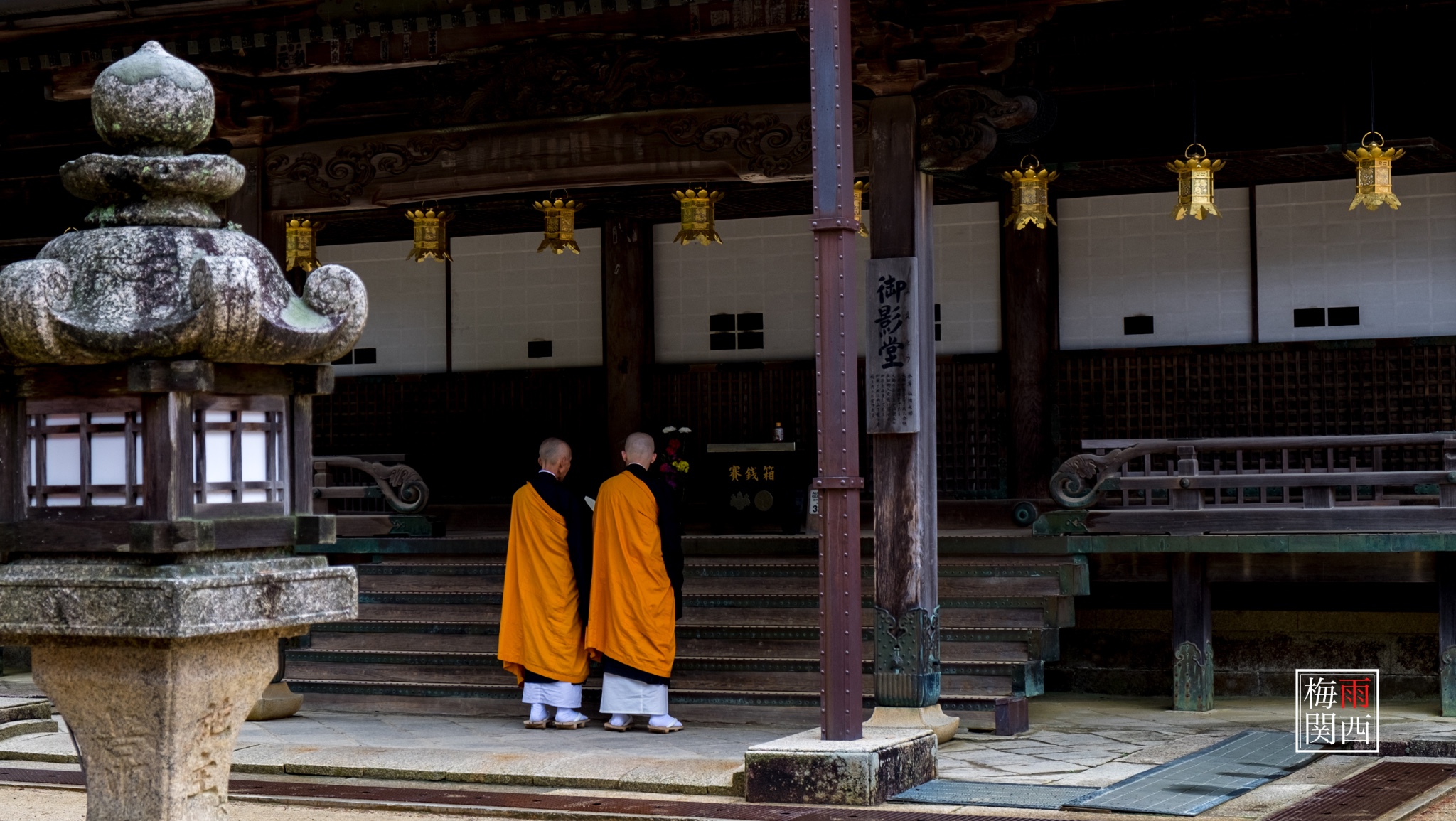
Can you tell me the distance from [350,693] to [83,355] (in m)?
6.33

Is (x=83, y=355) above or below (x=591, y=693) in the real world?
above

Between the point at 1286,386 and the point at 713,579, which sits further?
the point at 1286,386

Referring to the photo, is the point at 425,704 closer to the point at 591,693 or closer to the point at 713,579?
the point at 591,693

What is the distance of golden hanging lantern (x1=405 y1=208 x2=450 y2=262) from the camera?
12.8 meters

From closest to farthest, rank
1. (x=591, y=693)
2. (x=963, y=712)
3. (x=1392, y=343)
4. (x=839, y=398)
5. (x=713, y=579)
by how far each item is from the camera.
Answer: (x=839, y=398), (x=963, y=712), (x=591, y=693), (x=713, y=579), (x=1392, y=343)

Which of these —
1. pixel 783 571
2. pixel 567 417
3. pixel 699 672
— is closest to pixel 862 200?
pixel 567 417

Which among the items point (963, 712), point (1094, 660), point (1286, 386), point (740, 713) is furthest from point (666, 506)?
point (1286, 386)

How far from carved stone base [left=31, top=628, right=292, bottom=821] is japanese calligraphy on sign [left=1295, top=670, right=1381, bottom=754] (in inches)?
234

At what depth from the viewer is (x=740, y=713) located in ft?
34.2

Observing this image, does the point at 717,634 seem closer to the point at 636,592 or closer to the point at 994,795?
the point at 636,592

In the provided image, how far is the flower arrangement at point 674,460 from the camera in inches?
528

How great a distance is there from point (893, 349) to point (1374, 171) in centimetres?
339

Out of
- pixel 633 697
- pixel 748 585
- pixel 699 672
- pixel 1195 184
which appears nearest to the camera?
pixel 633 697

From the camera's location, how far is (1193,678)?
11164 mm
